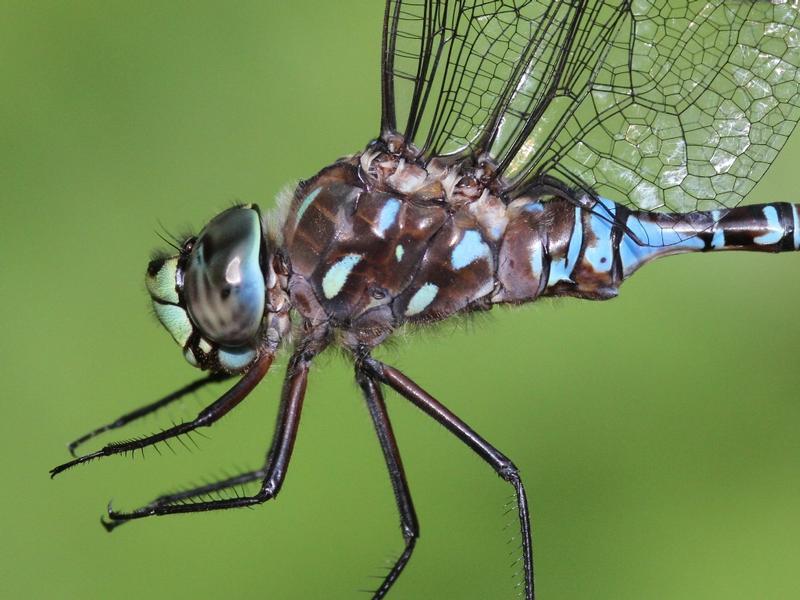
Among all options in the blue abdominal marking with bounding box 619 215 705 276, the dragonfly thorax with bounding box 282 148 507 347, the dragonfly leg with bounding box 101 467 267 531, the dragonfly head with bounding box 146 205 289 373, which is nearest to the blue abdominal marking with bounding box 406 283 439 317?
the dragonfly thorax with bounding box 282 148 507 347

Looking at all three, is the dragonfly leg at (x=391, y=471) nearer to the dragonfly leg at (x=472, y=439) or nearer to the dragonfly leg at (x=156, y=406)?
the dragonfly leg at (x=472, y=439)

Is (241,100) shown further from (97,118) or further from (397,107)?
(397,107)

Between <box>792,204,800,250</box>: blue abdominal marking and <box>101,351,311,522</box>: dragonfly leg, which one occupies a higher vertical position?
<box>792,204,800,250</box>: blue abdominal marking

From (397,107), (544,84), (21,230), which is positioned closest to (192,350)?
(397,107)

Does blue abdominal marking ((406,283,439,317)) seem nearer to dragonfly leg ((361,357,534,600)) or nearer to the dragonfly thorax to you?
the dragonfly thorax

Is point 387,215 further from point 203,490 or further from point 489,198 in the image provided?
point 203,490

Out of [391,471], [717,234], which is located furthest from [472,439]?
[717,234]

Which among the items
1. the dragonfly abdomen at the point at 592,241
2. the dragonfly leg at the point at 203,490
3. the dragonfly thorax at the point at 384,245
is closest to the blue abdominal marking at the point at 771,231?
the dragonfly abdomen at the point at 592,241


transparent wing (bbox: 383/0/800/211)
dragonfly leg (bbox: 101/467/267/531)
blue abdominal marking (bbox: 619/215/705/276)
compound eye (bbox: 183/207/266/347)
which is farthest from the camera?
dragonfly leg (bbox: 101/467/267/531)
